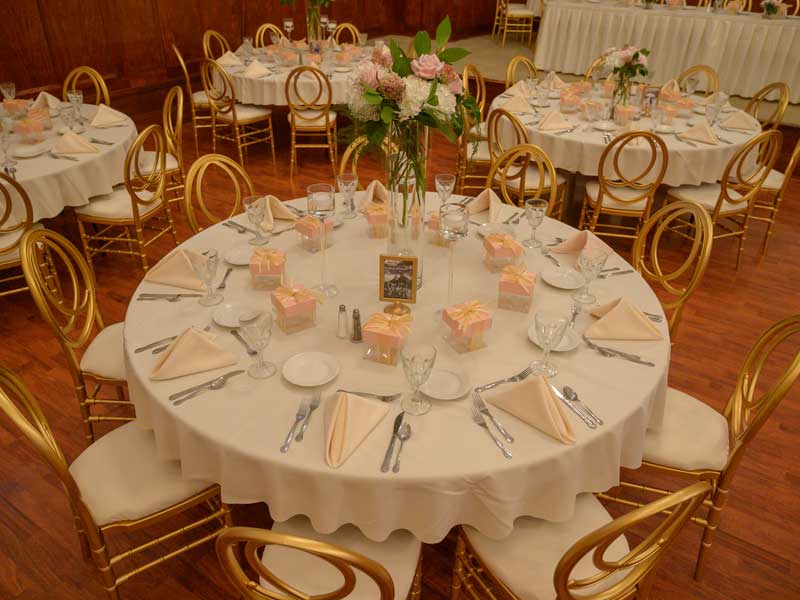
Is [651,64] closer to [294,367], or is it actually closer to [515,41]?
[515,41]

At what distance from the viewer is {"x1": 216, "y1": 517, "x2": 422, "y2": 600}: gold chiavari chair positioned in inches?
45.8

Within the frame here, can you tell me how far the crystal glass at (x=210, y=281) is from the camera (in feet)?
6.59

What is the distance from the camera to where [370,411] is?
5.19ft

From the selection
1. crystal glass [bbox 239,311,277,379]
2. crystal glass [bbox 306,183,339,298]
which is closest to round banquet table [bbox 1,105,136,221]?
crystal glass [bbox 306,183,339,298]

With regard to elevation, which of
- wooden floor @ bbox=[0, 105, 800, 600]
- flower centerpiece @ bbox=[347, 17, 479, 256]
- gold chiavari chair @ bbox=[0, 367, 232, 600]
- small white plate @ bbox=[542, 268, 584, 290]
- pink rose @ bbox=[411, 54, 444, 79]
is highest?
pink rose @ bbox=[411, 54, 444, 79]

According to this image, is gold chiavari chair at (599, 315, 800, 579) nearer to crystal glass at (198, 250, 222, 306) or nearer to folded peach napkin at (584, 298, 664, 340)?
folded peach napkin at (584, 298, 664, 340)

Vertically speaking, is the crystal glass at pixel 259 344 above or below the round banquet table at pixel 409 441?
above

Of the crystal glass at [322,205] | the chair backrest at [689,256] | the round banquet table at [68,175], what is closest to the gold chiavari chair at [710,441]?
the chair backrest at [689,256]

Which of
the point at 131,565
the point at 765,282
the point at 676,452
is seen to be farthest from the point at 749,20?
the point at 131,565

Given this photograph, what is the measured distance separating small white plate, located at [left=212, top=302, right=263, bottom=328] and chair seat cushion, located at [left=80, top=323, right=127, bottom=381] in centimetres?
46

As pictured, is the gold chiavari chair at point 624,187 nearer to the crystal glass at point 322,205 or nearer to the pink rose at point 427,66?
the crystal glass at point 322,205

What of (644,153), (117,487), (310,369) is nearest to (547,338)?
(310,369)

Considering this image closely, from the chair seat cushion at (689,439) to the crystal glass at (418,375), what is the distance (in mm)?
793

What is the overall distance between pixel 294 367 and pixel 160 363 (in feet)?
1.22
